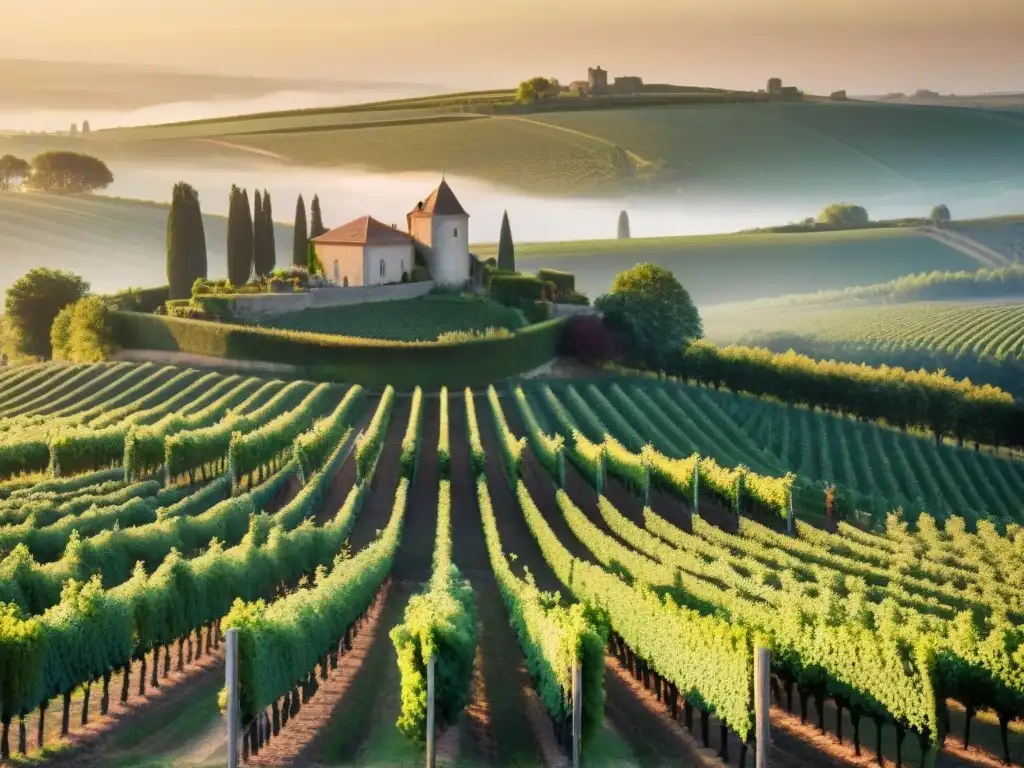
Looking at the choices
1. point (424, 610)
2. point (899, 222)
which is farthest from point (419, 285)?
point (899, 222)

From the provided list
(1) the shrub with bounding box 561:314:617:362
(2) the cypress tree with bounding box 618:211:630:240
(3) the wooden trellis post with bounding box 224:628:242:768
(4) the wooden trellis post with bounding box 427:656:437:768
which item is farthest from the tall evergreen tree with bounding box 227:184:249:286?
(2) the cypress tree with bounding box 618:211:630:240

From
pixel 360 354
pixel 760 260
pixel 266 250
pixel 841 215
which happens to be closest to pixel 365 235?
pixel 266 250

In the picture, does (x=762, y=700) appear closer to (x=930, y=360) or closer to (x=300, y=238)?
(x=300, y=238)

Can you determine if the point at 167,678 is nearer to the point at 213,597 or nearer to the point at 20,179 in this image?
the point at 213,597

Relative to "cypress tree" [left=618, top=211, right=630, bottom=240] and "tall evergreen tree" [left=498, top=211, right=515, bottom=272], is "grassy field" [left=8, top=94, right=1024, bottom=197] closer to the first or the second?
"cypress tree" [left=618, top=211, right=630, bottom=240]

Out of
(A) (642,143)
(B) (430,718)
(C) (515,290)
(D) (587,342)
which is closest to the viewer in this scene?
(B) (430,718)

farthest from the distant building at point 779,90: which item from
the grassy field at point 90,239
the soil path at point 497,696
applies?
the soil path at point 497,696
